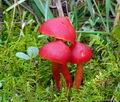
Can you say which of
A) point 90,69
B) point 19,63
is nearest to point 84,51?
point 90,69

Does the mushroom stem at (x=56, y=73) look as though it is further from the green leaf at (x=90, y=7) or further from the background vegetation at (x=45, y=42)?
the green leaf at (x=90, y=7)

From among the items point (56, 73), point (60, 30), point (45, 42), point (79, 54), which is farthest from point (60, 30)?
point (45, 42)

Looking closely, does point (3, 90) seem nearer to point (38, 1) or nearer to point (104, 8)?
point (38, 1)

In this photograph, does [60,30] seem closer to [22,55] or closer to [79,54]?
[79,54]

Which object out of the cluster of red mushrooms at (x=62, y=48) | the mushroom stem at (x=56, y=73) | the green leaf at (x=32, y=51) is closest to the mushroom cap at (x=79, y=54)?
the cluster of red mushrooms at (x=62, y=48)

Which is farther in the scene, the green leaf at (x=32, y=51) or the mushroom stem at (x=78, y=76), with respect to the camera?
the green leaf at (x=32, y=51)

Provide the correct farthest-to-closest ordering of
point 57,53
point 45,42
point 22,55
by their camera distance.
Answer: point 45,42 < point 22,55 < point 57,53
